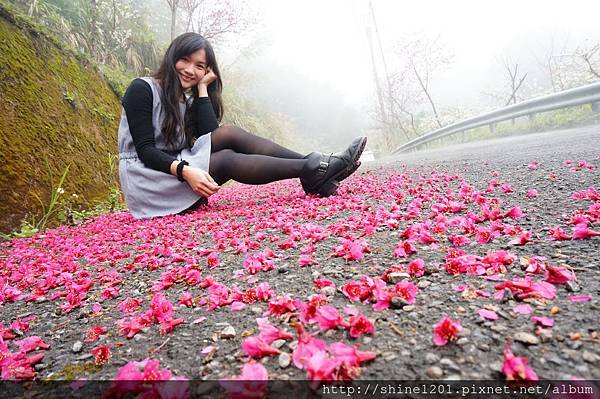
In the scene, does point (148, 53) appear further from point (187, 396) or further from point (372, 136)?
point (372, 136)

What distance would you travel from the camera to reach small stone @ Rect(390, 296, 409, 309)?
3.43 ft

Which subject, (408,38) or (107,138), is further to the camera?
(408,38)

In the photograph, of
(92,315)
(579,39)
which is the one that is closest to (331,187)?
(92,315)

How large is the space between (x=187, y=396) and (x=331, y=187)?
7.81 ft

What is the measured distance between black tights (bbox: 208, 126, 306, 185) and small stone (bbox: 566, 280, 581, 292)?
2.17 m

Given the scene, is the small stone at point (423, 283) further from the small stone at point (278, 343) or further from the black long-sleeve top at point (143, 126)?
the black long-sleeve top at point (143, 126)

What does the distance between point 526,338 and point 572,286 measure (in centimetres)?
32

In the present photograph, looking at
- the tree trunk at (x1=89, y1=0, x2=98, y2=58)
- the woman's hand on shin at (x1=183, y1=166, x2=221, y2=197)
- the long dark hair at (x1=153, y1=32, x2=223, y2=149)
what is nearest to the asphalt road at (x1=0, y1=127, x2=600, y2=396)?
the woman's hand on shin at (x1=183, y1=166, x2=221, y2=197)

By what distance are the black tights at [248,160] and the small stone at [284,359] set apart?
2209 mm

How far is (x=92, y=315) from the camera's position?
1.35 m

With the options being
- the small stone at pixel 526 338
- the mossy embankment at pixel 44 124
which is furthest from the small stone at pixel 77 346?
the mossy embankment at pixel 44 124

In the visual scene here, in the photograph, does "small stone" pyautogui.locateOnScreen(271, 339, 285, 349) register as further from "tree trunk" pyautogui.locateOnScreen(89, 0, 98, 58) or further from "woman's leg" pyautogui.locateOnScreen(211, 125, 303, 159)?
"tree trunk" pyautogui.locateOnScreen(89, 0, 98, 58)

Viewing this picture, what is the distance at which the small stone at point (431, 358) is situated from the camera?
2.63 ft

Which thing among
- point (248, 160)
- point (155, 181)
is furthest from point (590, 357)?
point (155, 181)
